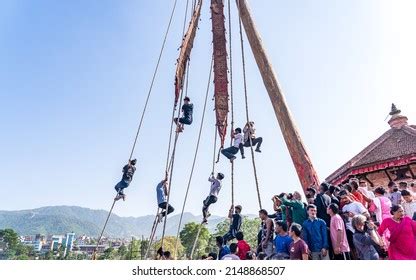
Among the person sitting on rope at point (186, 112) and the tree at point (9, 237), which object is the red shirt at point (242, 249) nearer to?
the person sitting on rope at point (186, 112)

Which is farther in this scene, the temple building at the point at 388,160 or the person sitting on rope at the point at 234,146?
the temple building at the point at 388,160

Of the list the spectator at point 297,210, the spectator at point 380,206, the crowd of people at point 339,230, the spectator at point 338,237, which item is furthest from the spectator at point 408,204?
the spectator at point 297,210

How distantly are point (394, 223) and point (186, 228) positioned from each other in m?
54.4

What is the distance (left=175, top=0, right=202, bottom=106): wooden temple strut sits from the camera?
876 centimetres

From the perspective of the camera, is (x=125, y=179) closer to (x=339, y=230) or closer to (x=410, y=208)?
(x=339, y=230)

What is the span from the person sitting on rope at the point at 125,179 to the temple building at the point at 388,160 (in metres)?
7.43

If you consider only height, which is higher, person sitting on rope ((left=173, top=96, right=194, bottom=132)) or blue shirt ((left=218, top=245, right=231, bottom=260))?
person sitting on rope ((left=173, top=96, right=194, bottom=132))

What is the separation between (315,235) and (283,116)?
2.21 meters

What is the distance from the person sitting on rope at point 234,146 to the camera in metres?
9.70

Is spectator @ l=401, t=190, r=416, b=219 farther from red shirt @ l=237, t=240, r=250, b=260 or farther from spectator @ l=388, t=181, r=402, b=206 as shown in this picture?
red shirt @ l=237, t=240, r=250, b=260

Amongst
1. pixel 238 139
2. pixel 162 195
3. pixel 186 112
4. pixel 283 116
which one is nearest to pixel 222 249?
pixel 283 116

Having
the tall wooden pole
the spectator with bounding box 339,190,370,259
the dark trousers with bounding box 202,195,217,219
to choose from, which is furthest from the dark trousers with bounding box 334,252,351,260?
the dark trousers with bounding box 202,195,217,219

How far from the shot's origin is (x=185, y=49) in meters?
8.79

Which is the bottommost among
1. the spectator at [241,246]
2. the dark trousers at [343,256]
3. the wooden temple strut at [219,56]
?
the dark trousers at [343,256]
